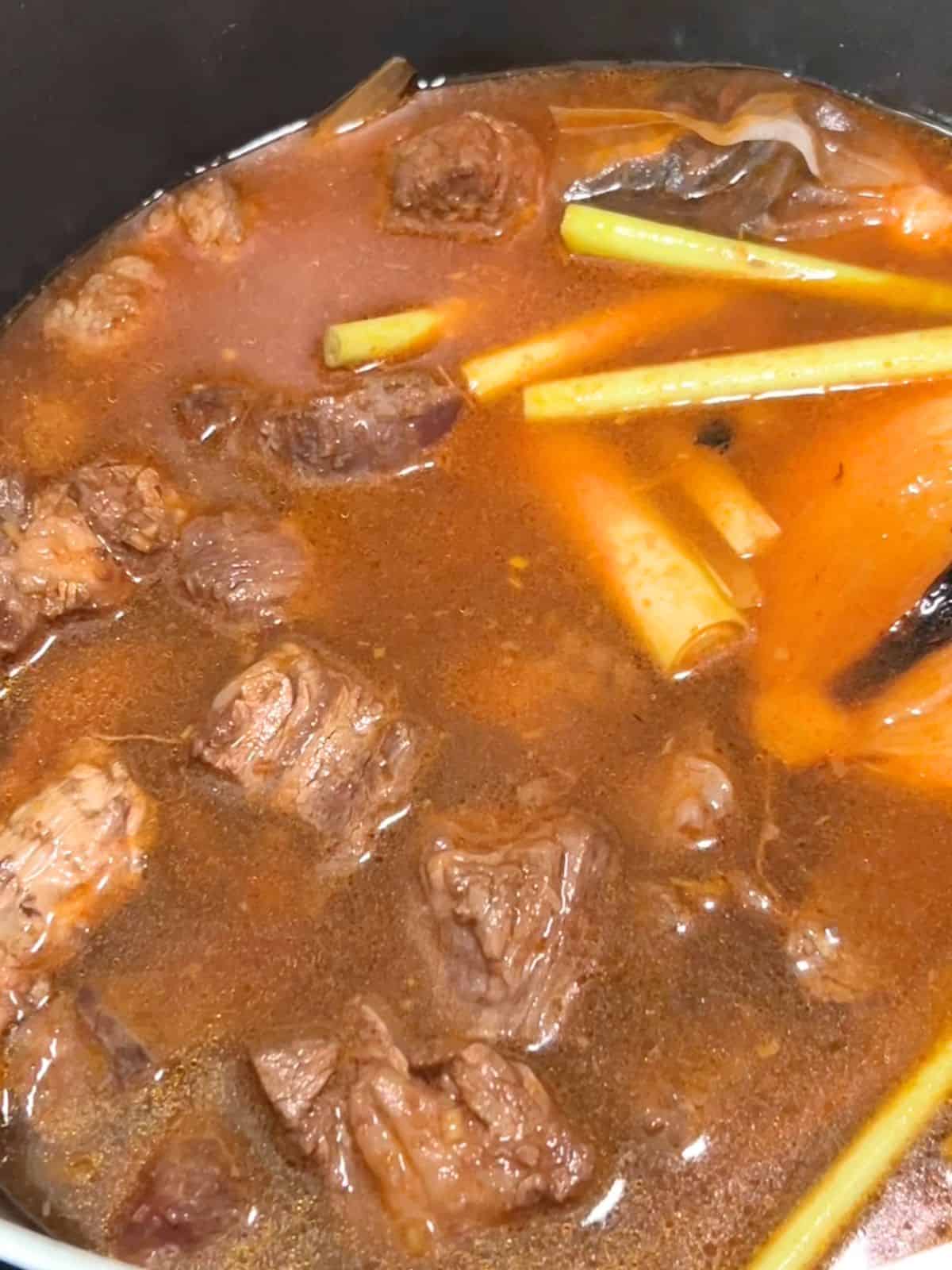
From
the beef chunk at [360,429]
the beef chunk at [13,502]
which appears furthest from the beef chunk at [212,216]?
the beef chunk at [13,502]

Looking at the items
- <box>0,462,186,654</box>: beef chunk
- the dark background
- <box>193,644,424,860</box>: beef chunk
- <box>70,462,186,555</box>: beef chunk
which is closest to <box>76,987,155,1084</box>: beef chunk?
<box>193,644,424,860</box>: beef chunk

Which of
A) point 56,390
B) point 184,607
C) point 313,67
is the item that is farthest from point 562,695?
point 313,67

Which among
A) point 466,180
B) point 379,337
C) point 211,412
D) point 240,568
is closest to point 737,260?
point 466,180

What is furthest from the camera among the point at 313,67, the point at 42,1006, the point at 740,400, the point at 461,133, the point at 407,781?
the point at 313,67

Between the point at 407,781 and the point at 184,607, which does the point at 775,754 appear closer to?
the point at 407,781

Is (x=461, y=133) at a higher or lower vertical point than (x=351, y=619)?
higher

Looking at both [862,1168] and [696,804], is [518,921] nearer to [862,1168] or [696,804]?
[696,804]

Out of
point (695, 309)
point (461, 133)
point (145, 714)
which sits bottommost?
point (145, 714)

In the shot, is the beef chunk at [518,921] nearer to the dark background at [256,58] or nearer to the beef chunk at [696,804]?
the beef chunk at [696,804]
